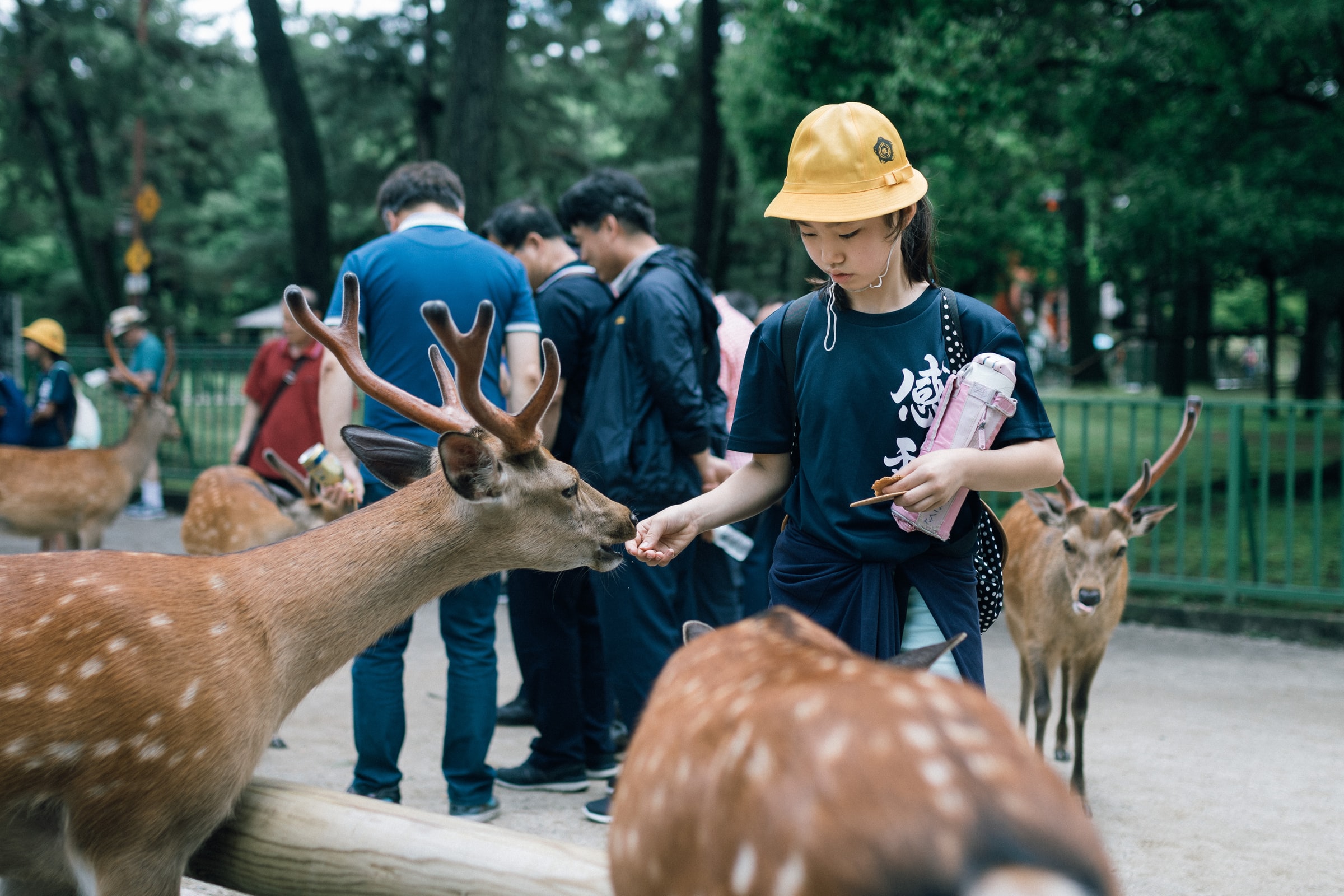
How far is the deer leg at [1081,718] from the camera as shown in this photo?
492cm

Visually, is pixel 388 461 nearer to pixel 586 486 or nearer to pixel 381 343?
pixel 586 486

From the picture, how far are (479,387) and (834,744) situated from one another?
2.02 m

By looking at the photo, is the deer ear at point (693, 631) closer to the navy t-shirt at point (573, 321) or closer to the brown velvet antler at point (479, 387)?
the brown velvet antler at point (479, 387)

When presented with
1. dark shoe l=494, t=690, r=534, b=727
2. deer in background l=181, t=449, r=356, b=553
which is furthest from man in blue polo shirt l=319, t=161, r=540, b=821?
deer in background l=181, t=449, r=356, b=553

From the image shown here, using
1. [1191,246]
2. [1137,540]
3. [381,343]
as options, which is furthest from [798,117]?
[381,343]

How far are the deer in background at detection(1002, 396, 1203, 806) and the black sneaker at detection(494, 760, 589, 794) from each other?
2.05 meters

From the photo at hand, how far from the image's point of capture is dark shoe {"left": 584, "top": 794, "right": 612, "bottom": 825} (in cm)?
442

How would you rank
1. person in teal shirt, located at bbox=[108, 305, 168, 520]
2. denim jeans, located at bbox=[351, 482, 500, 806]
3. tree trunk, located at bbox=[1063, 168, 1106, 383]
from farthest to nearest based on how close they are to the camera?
tree trunk, located at bbox=[1063, 168, 1106, 383], person in teal shirt, located at bbox=[108, 305, 168, 520], denim jeans, located at bbox=[351, 482, 500, 806]

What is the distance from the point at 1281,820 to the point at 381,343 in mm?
3834

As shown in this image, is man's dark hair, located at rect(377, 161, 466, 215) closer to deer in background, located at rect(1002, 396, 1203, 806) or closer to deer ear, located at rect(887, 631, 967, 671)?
deer in background, located at rect(1002, 396, 1203, 806)

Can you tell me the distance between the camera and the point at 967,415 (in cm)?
239

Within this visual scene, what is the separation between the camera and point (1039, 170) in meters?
18.9

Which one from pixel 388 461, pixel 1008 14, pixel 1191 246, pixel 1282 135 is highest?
pixel 1008 14

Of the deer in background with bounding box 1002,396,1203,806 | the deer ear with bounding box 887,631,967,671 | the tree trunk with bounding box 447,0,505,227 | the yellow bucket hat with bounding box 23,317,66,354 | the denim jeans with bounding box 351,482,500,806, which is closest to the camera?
the deer ear with bounding box 887,631,967,671
